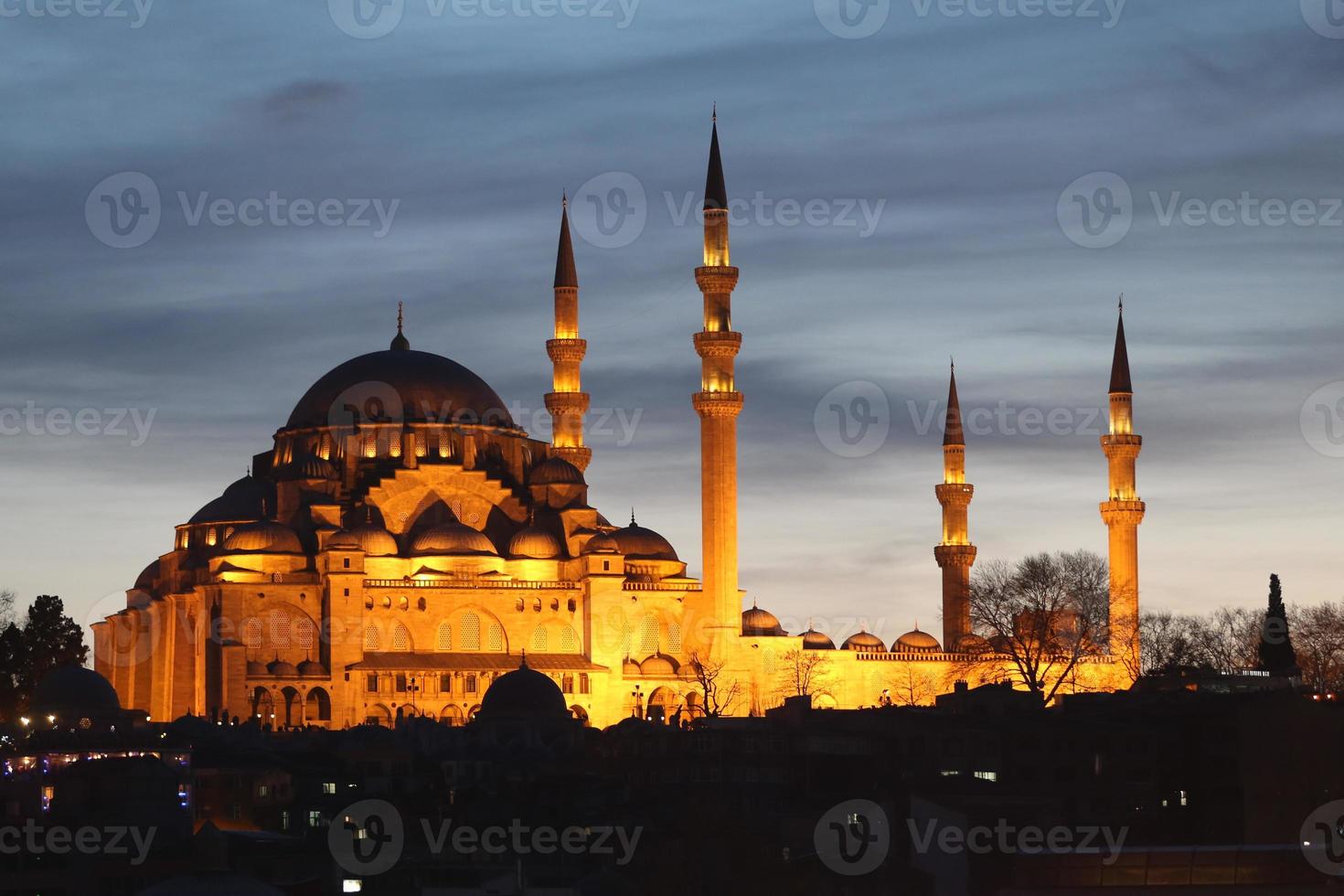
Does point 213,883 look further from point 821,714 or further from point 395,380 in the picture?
point 395,380

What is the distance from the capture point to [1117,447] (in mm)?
87062

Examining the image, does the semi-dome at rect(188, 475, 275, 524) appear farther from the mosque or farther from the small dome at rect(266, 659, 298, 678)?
the small dome at rect(266, 659, 298, 678)

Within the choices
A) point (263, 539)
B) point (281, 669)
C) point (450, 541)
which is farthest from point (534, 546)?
point (281, 669)

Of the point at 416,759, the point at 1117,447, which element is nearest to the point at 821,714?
the point at 416,759

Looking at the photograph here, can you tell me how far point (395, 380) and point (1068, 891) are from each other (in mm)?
49596

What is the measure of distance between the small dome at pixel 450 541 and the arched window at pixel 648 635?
503 cm

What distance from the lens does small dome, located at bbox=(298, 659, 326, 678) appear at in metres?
78.7

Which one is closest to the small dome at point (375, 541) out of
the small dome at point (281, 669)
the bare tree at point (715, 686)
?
the small dome at point (281, 669)

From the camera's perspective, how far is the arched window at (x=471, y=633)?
81.4 meters

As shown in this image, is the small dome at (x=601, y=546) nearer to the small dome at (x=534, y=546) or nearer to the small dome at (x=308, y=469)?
the small dome at (x=534, y=546)

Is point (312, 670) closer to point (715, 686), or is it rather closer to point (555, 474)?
point (715, 686)

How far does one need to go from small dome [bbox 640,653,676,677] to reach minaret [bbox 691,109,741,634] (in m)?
1.56

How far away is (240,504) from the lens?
286 feet

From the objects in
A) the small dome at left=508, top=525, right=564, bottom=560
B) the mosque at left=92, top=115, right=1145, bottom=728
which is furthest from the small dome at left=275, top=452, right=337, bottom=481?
the small dome at left=508, top=525, right=564, bottom=560
